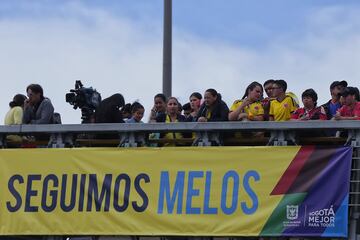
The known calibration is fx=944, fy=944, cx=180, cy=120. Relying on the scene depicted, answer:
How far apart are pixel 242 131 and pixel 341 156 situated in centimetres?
118

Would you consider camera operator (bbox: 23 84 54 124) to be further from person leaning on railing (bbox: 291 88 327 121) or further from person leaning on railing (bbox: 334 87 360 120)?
person leaning on railing (bbox: 334 87 360 120)

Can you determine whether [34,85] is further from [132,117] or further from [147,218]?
[147,218]

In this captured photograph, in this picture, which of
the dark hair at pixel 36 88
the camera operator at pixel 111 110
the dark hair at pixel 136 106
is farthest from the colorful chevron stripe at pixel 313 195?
the dark hair at pixel 36 88

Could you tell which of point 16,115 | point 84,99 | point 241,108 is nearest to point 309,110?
point 241,108

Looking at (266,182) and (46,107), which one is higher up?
(46,107)

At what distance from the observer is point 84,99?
12977 mm

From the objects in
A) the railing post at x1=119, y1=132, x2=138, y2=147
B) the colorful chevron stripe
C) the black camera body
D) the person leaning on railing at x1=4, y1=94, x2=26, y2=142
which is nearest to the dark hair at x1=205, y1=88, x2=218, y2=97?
the railing post at x1=119, y1=132, x2=138, y2=147

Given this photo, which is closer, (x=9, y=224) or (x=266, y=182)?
(x=266, y=182)

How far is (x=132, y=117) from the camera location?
12.8m

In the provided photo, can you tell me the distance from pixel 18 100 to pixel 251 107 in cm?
332

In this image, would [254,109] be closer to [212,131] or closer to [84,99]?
[212,131]

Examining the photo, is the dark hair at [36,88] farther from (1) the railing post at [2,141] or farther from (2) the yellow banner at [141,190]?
(2) the yellow banner at [141,190]

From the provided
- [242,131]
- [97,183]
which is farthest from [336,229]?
[97,183]

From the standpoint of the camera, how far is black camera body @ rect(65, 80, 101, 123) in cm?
1297
